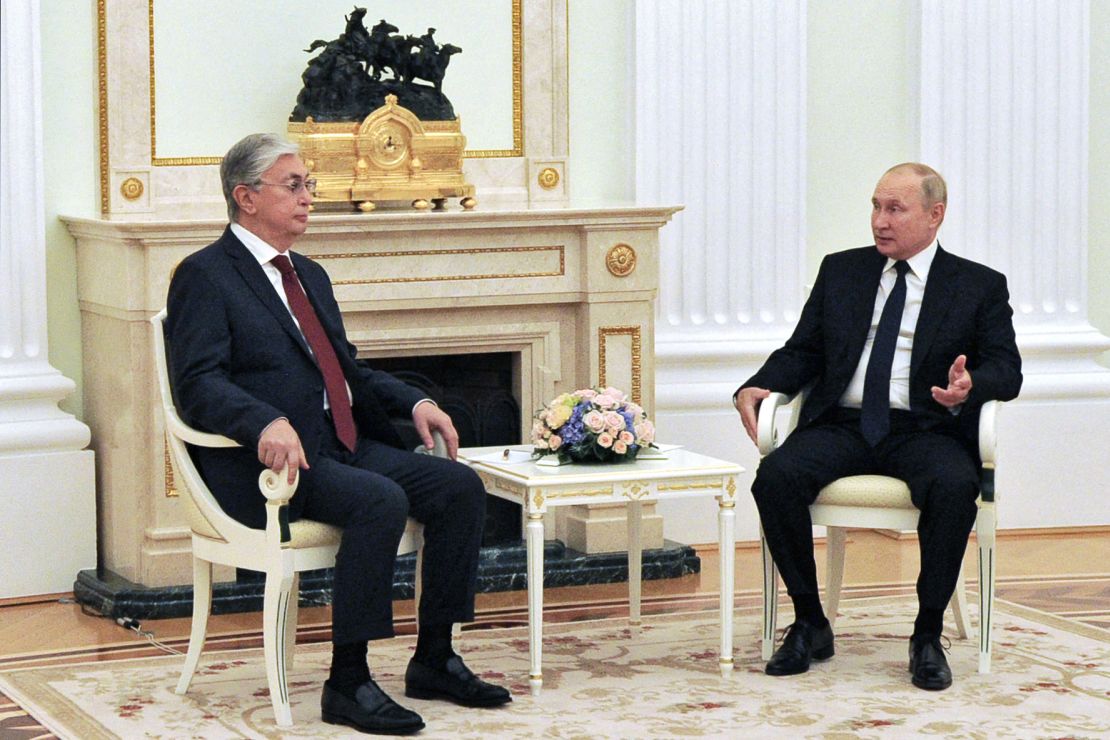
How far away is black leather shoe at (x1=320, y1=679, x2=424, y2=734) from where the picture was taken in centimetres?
447

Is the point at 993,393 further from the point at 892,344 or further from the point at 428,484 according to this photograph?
the point at 428,484

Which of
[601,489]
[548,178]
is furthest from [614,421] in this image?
[548,178]

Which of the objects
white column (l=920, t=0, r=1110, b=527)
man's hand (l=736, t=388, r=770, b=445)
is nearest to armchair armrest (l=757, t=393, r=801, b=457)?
man's hand (l=736, t=388, r=770, b=445)

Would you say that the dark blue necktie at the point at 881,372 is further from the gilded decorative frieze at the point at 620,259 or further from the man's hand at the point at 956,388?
the gilded decorative frieze at the point at 620,259

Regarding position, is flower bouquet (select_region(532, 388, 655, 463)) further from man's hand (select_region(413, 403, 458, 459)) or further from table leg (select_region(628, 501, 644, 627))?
table leg (select_region(628, 501, 644, 627))

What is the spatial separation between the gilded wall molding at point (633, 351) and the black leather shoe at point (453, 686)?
5.83 ft

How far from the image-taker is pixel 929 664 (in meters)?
4.95

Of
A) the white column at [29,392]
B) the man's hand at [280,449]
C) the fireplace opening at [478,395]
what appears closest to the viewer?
the man's hand at [280,449]

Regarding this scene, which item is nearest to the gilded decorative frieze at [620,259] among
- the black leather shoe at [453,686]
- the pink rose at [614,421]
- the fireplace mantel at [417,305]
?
the fireplace mantel at [417,305]

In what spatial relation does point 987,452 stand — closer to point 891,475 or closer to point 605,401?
point 891,475

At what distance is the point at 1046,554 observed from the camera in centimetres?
682

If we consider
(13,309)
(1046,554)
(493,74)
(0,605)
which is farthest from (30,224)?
(1046,554)

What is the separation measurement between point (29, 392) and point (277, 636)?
1918 millimetres

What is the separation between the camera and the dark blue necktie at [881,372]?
525 centimetres
